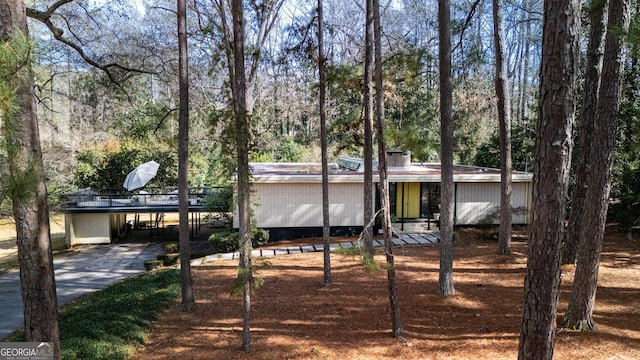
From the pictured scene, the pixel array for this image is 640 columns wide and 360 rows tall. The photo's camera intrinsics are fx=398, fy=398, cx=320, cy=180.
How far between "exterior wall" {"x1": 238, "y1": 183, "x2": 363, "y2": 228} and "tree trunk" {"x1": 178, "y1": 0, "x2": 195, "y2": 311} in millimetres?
6826

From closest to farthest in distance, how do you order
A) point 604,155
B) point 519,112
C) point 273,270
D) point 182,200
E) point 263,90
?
point 604,155 < point 182,200 < point 273,270 < point 263,90 < point 519,112

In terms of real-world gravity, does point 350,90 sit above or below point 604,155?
above

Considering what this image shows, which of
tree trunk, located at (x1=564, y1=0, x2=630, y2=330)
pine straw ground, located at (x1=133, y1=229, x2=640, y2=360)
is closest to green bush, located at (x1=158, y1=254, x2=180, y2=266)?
pine straw ground, located at (x1=133, y1=229, x2=640, y2=360)

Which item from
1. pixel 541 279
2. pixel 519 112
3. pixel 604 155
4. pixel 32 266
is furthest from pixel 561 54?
pixel 519 112

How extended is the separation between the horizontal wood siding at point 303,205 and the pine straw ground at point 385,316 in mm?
4574

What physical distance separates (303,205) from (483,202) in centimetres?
723

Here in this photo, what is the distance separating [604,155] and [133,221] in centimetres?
2136

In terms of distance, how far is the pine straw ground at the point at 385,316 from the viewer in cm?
536

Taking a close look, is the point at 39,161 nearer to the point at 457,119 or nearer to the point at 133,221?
the point at 133,221

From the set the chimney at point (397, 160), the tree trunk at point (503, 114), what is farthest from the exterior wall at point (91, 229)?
the tree trunk at point (503, 114)

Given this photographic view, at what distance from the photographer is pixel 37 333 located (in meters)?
3.43

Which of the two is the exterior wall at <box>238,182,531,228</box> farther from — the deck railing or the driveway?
the driveway

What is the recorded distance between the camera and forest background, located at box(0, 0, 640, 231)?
27.0ft

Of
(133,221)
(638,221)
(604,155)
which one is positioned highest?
(604,155)
